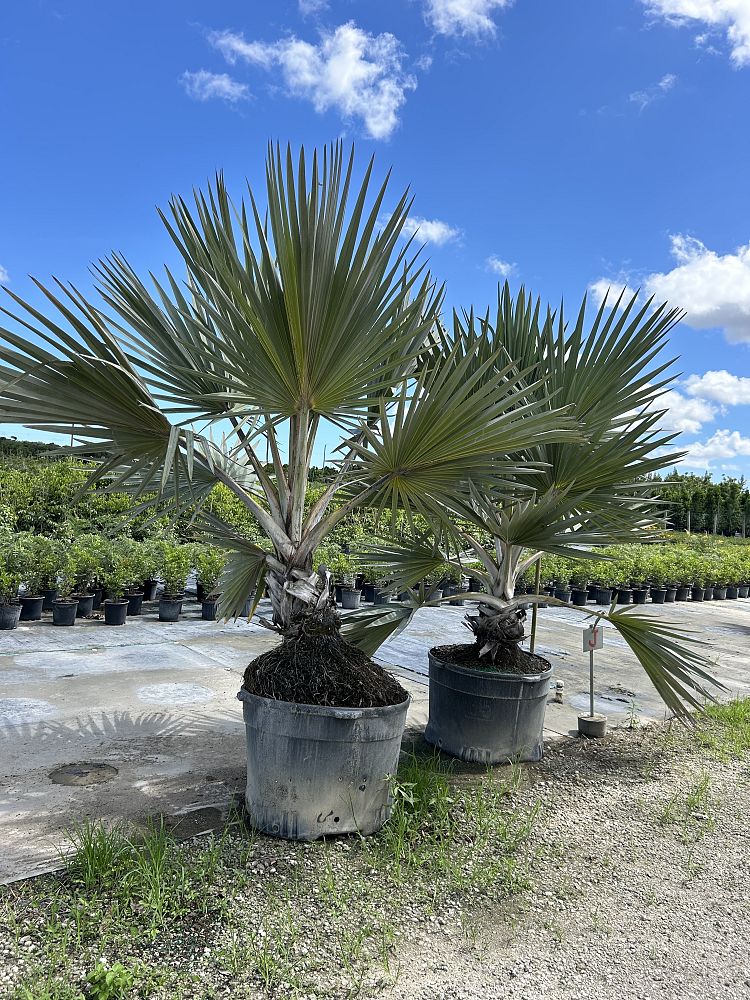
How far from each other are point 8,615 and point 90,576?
1.10 metres

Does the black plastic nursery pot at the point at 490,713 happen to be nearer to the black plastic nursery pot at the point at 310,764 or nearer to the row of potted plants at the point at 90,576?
the black plastic nursery pot at the point at 310,764

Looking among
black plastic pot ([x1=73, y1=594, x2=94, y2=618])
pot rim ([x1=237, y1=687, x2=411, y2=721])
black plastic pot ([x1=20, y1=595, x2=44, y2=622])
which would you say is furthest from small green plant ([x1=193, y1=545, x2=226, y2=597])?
pot rim ([x1=237, y1=687, x2=411, y2=721])

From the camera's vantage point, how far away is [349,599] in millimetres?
9914

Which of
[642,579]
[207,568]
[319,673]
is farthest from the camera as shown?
[642,579]

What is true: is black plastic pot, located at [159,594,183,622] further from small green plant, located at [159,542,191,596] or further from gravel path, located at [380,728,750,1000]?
gravel path, located at [380,728,750,1000]

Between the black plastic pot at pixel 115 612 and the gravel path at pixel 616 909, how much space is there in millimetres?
5121

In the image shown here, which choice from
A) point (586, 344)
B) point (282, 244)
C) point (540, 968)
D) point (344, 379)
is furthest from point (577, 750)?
point (282, 244)

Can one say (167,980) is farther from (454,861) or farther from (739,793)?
(739,793)

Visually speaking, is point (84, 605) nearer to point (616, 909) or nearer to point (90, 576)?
point (90, 576)

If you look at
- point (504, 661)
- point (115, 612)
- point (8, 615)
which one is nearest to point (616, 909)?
point (504, 661)

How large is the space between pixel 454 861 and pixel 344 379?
1996 millimetres

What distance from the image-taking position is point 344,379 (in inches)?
103

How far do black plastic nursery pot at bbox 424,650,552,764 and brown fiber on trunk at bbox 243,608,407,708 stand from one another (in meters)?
0.86

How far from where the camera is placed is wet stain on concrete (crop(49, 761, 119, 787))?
10.3 ft
